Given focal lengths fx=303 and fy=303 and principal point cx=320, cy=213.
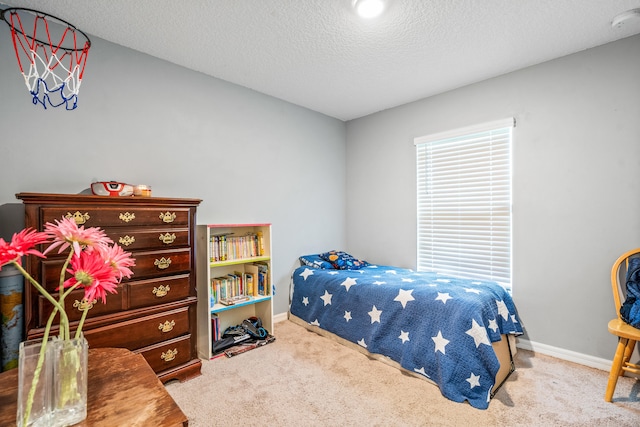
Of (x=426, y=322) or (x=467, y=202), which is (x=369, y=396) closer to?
(x=426, y=322)

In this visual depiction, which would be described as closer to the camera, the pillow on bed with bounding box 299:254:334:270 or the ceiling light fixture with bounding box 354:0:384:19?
the ceiling light fixture with bounding box 354:0:384:19

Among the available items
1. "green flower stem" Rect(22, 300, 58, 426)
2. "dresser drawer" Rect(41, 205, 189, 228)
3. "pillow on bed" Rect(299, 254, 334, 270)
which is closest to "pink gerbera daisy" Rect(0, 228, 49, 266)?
"green flower stem" Rect(22, 300, 58, 426)

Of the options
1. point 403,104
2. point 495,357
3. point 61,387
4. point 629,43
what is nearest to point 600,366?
point 495,357

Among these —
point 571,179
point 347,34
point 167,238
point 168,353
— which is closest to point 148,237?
point 167,238

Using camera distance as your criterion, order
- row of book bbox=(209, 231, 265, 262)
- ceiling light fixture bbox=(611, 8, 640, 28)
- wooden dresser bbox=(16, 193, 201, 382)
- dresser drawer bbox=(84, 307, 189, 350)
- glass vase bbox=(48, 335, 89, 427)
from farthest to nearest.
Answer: row of book bbox=(209, 231, 265, 262)
ceiling light fixture bbox=(611, 8, 640, 28)
dresser drawer bbox=(84, 307, 189, 350)
wooden dresser bbox=(16, 193, 201, 382)
glass vase bbox=(48, 335, 89, 427)

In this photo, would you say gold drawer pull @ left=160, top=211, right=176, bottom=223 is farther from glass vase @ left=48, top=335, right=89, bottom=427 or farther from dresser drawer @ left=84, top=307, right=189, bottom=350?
glass vase @ left=48, top=335, right=89, bottom=427

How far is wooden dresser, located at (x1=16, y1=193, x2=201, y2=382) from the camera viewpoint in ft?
5.48

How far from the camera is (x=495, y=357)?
1.92 meters

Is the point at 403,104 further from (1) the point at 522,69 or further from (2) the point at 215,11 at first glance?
(2) the point at 215,11

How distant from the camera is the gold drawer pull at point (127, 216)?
1927 millimetres

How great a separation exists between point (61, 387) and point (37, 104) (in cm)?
207

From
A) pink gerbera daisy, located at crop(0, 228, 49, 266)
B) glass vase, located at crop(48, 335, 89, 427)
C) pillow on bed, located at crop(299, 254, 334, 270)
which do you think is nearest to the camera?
pink gerbera daisy, located at crop(0, 228, 49, 266)

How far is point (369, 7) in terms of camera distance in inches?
74.3

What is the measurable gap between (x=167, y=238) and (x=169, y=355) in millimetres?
808
